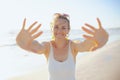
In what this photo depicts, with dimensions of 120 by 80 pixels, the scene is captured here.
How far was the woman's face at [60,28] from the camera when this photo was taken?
80.5 inches

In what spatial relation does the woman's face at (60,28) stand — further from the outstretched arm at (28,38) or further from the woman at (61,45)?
the outstretched arm at (28,38)

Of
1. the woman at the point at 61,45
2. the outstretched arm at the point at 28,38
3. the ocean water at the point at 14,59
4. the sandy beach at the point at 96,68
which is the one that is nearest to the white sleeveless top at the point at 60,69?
the woman at the point at 61,45

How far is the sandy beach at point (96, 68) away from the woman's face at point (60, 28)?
201cm

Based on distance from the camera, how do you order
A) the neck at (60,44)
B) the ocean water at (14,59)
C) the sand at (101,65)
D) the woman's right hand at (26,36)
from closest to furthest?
1. the woman's right hand at (26,36)
2. the neck at (60,44)
3. the sand at (101,65)
4. the ocean water at (14,59)

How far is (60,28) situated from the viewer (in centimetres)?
206

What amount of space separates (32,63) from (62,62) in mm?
2951

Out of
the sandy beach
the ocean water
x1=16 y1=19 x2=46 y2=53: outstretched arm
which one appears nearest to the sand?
the sandy beach

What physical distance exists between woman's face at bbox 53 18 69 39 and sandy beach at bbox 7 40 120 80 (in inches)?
79.3

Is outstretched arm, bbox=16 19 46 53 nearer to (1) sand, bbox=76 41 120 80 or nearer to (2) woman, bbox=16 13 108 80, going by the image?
(2) woman, bbox=16 13 108 80

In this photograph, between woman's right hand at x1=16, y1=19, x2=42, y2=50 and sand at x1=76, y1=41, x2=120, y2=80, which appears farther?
sand at x1=76, y1=41, x2=120, y2=80

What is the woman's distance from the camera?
1985mm

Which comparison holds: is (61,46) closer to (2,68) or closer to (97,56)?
(2,68)

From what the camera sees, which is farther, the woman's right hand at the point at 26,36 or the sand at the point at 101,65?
the sand at the point at 101,65

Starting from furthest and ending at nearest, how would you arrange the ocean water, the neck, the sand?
the ocean water
the sand
the neck
